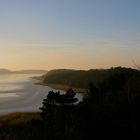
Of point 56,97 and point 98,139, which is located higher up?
point 56,97

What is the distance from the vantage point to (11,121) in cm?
5547

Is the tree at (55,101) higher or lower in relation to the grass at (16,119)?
higher

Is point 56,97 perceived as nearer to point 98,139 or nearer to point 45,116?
point 45,116

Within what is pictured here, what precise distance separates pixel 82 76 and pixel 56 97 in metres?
123

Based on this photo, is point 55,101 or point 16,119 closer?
point 55,101

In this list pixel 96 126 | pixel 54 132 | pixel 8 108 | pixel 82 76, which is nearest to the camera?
pixel 96 126

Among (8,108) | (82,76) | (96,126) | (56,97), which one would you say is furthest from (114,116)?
(82,76)

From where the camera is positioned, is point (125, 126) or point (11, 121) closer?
point (125, 126)

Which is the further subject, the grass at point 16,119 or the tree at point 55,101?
the grass at point 16,119

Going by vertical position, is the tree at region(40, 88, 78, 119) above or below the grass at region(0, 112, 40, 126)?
above

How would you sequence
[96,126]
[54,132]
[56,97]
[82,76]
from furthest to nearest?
[82,76]
[56,97]
[54,132]
[96,126]

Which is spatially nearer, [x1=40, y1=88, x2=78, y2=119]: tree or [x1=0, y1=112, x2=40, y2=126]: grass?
[x1=40, y1=88, x2=78, y2=119]: tree

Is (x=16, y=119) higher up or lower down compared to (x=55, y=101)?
lower down

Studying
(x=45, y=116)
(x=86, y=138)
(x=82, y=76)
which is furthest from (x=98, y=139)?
(x=82, y=76)
